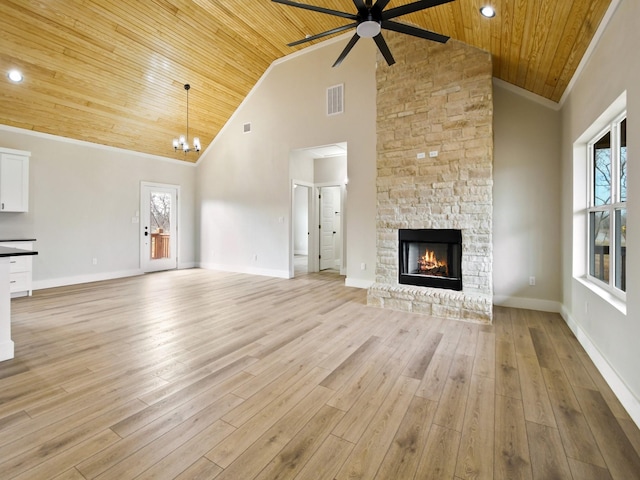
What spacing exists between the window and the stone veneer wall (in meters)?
1.03

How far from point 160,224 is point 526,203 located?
775cm

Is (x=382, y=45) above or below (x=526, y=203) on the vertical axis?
above

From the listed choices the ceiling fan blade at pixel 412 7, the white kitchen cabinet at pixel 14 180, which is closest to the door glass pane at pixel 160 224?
the white kitchen cabinet at pixel 14 180

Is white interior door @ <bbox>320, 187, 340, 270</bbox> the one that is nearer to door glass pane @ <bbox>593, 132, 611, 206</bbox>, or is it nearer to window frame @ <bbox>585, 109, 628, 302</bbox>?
door glass pane @ <bbox>593, 132, 611, 206</bbox>

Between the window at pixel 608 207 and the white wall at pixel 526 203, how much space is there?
0.91m

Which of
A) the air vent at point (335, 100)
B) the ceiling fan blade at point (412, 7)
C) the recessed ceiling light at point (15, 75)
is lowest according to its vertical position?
the ceiling fan blade at point (412, 7)

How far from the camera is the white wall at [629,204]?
77.2 inches

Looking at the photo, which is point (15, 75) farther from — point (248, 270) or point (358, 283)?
point (358, 283)

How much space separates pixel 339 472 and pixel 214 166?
7804mm

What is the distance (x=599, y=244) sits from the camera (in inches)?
123

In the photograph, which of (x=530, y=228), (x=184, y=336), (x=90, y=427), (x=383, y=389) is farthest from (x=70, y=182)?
(x=530, y=228)

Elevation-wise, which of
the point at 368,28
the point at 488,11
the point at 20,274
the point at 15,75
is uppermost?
the point at 15,75

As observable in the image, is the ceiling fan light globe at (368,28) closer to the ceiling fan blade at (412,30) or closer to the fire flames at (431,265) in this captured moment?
the ceiling fan blade at (412,30)

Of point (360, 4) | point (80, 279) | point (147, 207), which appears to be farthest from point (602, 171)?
point (80, 279)
